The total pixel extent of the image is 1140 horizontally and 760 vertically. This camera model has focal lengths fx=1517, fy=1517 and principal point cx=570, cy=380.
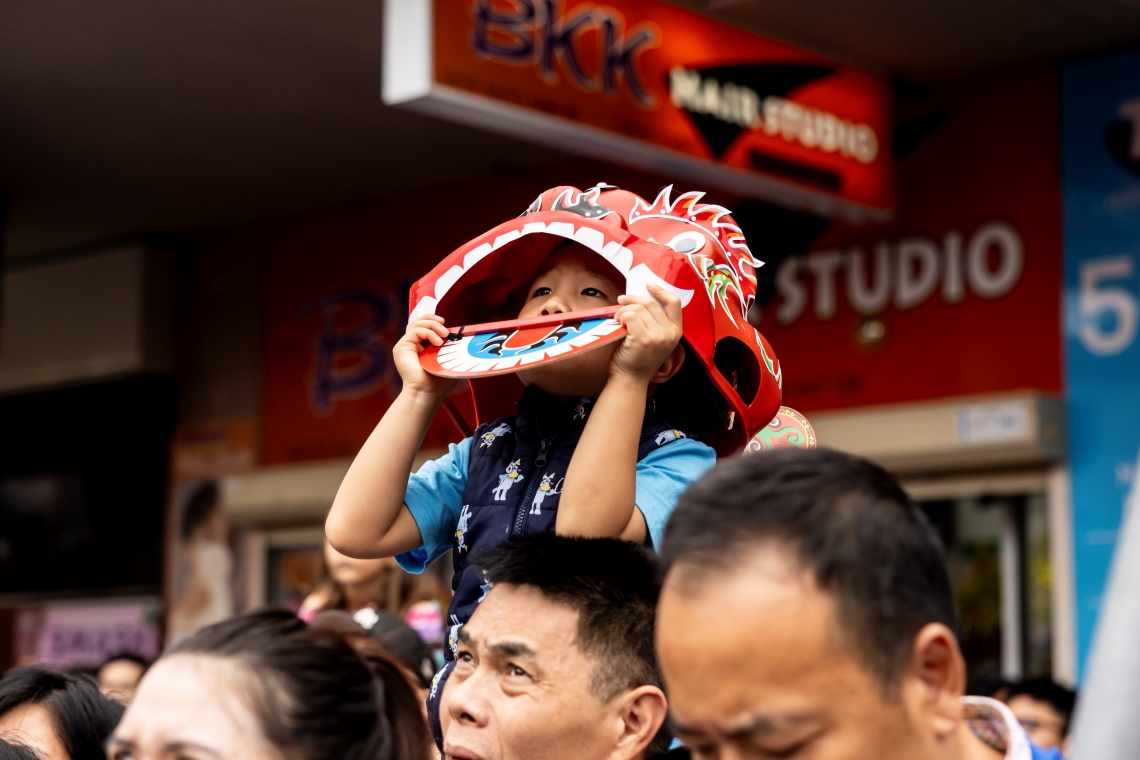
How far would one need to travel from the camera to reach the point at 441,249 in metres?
7.82

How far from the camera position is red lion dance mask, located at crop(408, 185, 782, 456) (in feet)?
6.75

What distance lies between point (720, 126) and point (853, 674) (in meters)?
4.00

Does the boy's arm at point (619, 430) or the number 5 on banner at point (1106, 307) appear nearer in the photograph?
the boy's arm at point (619, 430)

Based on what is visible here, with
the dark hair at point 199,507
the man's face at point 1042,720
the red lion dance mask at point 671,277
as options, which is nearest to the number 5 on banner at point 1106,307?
the man's face at point 1042,720

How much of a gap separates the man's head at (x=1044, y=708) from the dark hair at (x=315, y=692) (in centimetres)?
308

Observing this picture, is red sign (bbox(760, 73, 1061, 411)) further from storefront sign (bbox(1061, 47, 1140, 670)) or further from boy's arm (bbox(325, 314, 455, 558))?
boy's arm (bbox(325, 314, 455, 558))

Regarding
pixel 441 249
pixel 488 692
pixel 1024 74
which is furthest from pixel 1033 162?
pixel 488 692

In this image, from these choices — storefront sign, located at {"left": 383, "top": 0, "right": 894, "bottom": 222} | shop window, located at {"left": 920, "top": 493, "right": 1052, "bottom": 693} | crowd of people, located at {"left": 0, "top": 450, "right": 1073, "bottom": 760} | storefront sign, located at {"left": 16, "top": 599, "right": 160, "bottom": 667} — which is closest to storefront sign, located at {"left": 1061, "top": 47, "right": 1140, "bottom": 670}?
shop window, located at {"left": 920, "top": 493, "right": 1052, "bottom": 693}

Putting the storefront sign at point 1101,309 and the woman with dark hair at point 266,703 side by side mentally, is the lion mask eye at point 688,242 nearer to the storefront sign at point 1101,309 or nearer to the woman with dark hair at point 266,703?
the woman with dark hair at point 266,703

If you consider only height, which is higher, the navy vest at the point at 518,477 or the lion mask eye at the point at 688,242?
the lion mask eye at the point at 688,242

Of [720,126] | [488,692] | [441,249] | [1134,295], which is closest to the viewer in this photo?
[488,692]

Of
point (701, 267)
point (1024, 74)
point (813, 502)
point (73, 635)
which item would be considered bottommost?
point (73, 635)

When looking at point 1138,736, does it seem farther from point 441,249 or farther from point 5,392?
point 5,392

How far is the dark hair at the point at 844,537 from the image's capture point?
4.11ft
